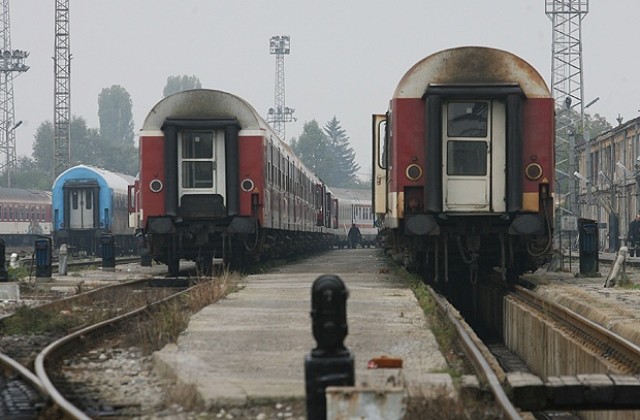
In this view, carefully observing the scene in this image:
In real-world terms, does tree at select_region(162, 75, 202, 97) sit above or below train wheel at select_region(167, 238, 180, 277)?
above

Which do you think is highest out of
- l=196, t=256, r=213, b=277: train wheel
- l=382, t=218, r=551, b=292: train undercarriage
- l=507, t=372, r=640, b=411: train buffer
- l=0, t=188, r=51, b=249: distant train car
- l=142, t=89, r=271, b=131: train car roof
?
l=142, t=89, r=271, b=131: train car roof

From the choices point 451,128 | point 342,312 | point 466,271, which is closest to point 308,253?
point 466,271

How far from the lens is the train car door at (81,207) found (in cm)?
3969

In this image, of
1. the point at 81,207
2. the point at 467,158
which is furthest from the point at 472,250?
the point at 81,207

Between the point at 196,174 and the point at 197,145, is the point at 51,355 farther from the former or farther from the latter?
the point at 197,145

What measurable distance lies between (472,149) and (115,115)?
179 meters

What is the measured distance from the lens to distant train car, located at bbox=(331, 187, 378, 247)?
62.4 metres

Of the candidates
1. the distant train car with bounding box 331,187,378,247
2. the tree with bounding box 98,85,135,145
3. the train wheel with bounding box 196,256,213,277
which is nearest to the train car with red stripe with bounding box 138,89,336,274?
the train wheel with bounding box 196,256,213,277

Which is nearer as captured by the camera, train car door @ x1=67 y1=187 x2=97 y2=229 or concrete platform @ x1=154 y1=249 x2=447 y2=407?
concrete platform @ x1=154 y1=249 x2=447 y2=407

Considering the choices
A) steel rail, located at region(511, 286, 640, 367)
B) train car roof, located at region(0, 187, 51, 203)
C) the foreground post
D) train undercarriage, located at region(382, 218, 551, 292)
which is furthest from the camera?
train car roof, located at region(0, 187, 51, 203)

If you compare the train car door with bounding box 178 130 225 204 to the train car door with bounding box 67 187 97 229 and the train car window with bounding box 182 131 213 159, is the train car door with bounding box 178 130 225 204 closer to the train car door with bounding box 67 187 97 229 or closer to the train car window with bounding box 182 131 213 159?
the train car window with bounding box 182 131 213 159

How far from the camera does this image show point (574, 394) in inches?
282

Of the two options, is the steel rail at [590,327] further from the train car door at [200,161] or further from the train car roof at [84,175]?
the train car roof at [84,175]

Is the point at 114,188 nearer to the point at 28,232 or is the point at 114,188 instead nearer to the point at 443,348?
the point at 28,232
